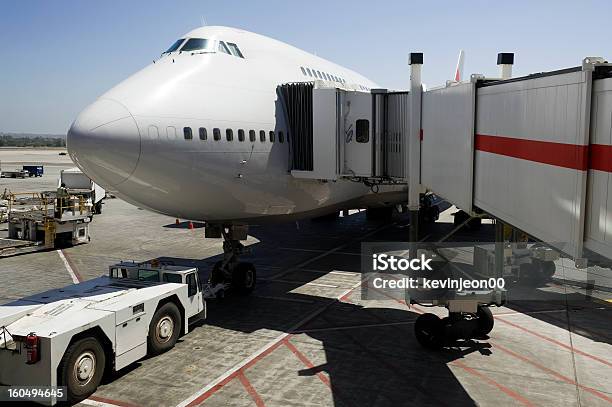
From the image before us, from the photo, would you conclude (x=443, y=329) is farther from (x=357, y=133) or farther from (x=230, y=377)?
(x=357, y=133)

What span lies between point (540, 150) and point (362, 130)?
33.1 ft

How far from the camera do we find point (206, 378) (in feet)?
42.1

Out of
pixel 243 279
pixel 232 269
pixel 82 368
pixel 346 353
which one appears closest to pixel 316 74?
pixel 232 269

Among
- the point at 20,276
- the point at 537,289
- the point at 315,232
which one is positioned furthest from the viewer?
the point at 315,232

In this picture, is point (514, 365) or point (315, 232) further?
point (315, 232)

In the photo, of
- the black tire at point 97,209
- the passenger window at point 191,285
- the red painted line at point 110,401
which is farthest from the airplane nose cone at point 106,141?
the black tire at point 97,209

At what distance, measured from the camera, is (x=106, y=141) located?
45.2ft

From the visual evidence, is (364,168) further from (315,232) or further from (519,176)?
(315,232)

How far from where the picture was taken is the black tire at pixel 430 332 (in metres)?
14.5

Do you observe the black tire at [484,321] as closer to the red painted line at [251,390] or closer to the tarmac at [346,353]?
the tarmac at [346,353]

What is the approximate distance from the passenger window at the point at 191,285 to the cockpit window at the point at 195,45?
24.2 feet

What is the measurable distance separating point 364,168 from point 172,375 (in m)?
8.96

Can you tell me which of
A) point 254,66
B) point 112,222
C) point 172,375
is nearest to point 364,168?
point 254,66

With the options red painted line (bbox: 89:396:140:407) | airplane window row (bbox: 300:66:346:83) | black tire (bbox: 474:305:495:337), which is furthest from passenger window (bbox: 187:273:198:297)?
airplane window row (bbox: 300:66:346:83)
